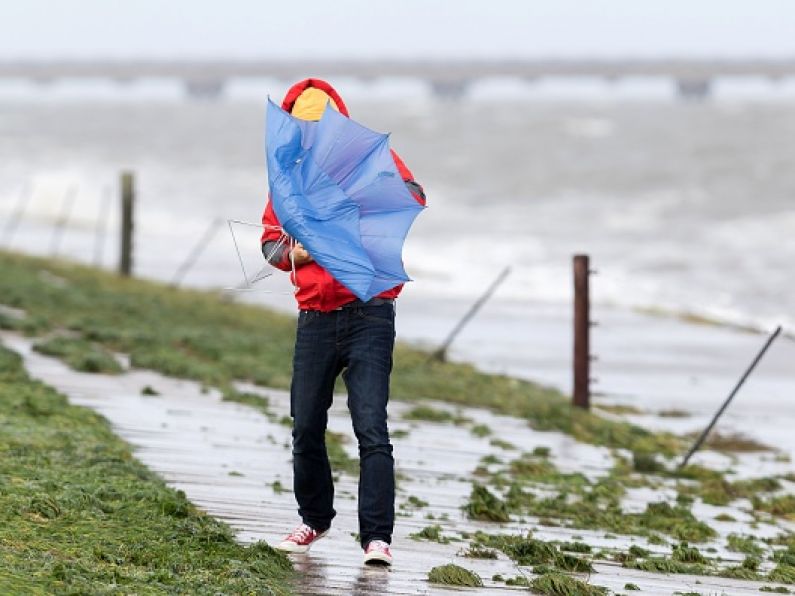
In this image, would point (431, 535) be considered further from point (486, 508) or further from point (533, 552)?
point (486, 508)

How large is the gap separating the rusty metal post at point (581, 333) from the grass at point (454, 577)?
7529 mm

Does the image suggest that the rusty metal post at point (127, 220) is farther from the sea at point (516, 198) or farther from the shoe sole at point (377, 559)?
the shoe sole at point (377, 559)

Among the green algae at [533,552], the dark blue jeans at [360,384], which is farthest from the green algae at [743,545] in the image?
the dark blue jeans at [360,384]

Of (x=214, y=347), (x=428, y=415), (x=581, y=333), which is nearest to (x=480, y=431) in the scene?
(x=428, y=415)

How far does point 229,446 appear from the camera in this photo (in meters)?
10.2

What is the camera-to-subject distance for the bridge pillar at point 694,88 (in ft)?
400

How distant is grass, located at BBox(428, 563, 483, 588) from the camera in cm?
668

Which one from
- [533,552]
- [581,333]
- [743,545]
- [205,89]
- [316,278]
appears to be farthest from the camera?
[205,89]

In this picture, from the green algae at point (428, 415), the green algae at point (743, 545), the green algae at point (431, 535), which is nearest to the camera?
the green algae at point (431, 535)

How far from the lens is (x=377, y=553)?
22.4 feet

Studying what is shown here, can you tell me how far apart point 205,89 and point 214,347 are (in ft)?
418

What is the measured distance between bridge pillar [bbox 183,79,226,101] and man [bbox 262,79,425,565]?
435 ft

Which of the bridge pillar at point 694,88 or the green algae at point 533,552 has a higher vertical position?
the bridge pillar at point 694,88

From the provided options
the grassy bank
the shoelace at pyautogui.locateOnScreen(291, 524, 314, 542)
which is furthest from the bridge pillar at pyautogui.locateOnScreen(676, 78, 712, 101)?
the shoelace at pyautogui.locateOnScreen(291, 524, 314, 542)
